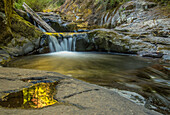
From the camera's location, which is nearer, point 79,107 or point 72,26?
point 79,107

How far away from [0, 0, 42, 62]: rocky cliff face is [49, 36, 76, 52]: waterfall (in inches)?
45.9

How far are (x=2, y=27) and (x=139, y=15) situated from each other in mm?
10735

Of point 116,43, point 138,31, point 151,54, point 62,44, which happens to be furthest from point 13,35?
point 138,31


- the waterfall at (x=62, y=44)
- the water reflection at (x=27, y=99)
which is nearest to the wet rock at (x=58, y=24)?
the waterfall at (x=62, y=44)

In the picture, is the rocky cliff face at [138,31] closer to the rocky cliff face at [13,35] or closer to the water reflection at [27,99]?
the rocky cliff face at [13,35]

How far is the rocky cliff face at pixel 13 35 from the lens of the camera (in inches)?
195

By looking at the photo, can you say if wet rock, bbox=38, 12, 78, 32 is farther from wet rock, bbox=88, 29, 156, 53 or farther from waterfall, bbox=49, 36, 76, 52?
wet rock, bbox=88, 29, 156, 53

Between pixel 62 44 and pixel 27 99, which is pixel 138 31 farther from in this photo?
pixel 27 99

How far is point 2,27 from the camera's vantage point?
16.2 feet

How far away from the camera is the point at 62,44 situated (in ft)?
29.8

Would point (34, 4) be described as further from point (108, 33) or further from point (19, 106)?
point (19, 106)

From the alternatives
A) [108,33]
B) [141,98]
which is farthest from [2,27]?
[108,33]

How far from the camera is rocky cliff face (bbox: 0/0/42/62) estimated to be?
496 centimetres

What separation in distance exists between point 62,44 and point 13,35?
395 centimetres
